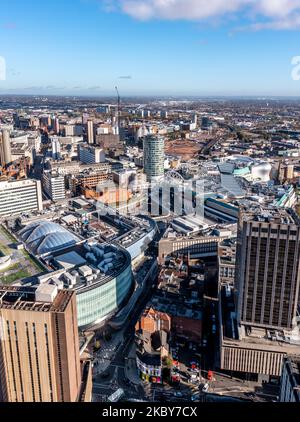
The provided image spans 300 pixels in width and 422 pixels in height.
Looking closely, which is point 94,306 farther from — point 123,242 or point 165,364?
point 123,242

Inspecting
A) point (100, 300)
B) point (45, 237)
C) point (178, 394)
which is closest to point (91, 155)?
point (45, 237)

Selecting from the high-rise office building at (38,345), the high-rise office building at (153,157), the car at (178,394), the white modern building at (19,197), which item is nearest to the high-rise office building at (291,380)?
the car at (178,394)

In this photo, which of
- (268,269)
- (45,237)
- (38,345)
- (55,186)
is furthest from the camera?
(55,186)

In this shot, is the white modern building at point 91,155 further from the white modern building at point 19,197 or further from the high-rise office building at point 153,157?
the white modern building at point 19,197

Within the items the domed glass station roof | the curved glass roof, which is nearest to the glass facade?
the curved glass roof

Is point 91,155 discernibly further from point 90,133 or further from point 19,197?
point 19,197

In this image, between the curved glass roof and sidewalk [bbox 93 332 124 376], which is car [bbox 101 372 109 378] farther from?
the curved glass roof
